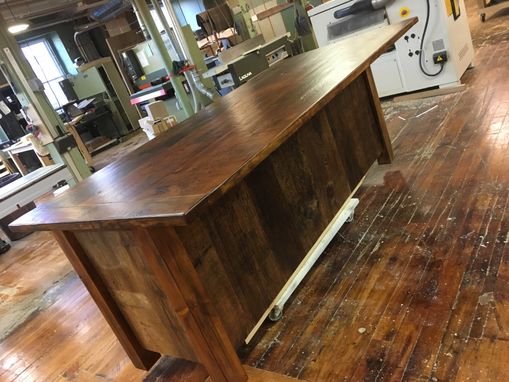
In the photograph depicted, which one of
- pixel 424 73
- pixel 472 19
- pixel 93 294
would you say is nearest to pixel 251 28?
pixel 424 73

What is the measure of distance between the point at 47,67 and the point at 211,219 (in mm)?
9032

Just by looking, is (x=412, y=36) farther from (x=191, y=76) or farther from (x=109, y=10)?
(x=109, y=10)

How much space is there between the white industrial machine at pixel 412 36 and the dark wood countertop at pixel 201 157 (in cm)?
146

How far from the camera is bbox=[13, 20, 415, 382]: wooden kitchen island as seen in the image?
1.14m

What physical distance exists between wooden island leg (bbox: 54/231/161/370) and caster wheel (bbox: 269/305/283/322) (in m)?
0.50

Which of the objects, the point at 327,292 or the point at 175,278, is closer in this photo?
the point at 175,278

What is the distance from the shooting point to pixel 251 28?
5.64m

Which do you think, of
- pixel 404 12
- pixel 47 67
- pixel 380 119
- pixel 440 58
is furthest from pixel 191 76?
pixel 47 67

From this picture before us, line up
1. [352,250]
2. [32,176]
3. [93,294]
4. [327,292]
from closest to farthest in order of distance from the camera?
[93,294] → [327,292] → [352,250] → [32,176]

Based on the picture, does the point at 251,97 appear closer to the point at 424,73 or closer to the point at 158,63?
the point at 424,73

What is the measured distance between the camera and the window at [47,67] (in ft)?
28.1

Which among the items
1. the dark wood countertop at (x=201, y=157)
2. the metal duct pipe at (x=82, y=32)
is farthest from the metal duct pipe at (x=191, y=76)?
the metal duct pipe at (x=82, y=32)

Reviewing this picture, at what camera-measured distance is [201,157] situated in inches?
52.5

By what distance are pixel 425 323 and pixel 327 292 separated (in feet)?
1.46
